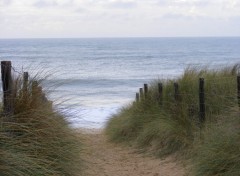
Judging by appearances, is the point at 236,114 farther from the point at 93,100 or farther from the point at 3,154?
the point at 93,100

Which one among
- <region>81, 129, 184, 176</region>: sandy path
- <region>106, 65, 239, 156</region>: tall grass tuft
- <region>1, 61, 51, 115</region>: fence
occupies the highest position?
<region>1, 61, 51, 115</region>: fence

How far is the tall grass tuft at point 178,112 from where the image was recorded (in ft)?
32.9

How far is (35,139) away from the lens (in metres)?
6.39

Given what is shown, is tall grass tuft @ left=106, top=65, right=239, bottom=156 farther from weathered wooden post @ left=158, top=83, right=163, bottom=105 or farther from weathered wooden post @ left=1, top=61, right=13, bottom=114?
weathered wooden post @ left=1, top=61, right=13, bottom=114

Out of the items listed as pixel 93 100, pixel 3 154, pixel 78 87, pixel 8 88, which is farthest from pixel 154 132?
pixel 78 87

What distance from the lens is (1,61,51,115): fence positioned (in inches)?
256

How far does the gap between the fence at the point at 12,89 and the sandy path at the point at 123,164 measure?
1285 mm

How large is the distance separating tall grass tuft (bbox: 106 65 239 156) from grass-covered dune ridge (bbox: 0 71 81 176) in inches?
118

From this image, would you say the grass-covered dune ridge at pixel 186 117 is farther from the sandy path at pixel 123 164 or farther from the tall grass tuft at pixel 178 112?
the sandy path at pixel 123 164

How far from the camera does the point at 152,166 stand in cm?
984

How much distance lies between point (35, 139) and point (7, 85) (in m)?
0.81

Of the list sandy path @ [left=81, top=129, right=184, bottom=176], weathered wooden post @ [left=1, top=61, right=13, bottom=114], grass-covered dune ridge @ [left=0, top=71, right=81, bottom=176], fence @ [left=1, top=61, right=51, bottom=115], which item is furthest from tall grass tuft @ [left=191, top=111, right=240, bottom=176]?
weathered wooden post @ [left=1, top=61, right=13, bottom=114]

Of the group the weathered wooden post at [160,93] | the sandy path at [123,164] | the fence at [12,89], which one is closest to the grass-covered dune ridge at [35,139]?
the fence at [12,89]

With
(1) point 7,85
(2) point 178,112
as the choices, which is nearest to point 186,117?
(2) point 178,112
